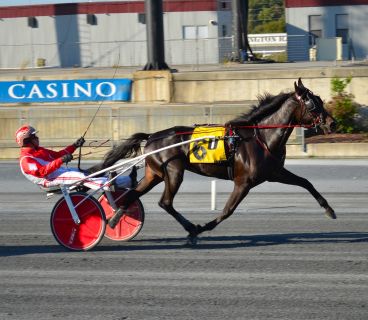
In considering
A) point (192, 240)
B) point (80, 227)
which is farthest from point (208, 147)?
point (80, 227)

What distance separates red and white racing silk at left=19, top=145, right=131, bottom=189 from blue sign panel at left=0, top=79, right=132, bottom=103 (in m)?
15.4

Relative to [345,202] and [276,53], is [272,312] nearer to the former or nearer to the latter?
[345,202]

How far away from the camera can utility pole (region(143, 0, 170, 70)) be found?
25234mm

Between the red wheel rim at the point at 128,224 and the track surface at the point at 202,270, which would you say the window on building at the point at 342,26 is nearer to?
the track surface at the point at 202,270

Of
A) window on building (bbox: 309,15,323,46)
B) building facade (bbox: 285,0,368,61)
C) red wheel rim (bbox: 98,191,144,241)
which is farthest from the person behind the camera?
window on building (bbox: 309,15,323,46)

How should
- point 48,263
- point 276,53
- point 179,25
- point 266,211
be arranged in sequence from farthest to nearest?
point 276,53 → point 179,25 → point 266,211 → point 48,263

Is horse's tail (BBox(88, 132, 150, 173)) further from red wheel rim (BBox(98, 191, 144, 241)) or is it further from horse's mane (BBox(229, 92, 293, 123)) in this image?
horse's mane (BBox(229, 92, 293, 123))

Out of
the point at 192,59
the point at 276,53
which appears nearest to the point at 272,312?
the point at 192,59

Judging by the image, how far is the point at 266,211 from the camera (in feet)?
42.9

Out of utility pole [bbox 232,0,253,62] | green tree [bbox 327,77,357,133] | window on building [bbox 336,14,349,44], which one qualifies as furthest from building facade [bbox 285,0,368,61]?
green tree [bbox 327,77,357,133]

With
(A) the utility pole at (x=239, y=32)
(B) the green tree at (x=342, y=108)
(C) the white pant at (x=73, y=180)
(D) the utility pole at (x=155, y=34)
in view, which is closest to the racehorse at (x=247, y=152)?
(C) the white pant at (x=73, y=180)

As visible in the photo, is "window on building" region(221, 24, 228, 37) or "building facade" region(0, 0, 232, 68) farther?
"window on building" region(221, 24, 228, 37)

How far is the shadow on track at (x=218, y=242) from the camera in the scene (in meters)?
9.94

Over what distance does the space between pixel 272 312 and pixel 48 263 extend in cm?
311
